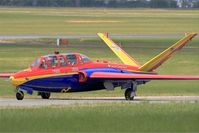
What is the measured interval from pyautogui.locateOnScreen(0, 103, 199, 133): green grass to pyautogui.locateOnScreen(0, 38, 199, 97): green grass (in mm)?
10610

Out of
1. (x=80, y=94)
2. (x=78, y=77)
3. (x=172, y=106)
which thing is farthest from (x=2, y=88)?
(x=172, y=106)

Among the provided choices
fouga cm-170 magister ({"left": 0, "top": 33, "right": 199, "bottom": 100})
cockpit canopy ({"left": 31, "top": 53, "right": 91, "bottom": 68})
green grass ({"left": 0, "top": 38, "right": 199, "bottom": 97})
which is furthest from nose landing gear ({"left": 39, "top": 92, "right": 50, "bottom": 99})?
green grass ({"left": 0, "top": 38, "right": 199, "bottom": 97})

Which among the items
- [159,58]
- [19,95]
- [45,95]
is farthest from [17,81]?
[159,58]

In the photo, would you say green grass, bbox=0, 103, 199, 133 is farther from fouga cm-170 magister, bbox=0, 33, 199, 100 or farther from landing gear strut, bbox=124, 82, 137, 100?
landing gear strut, bbox=124, 82, 137, 100

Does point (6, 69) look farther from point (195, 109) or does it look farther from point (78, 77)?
point (195, 109)

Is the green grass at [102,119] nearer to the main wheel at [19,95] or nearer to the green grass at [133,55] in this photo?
the main wheel at [19,95]

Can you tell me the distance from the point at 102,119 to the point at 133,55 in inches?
1340

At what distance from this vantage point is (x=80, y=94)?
34875mm

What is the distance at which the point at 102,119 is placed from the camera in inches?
814

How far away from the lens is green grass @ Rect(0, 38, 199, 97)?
3578 cm

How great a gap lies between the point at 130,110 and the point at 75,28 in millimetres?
72012

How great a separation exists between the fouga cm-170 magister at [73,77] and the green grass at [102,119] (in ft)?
21.1

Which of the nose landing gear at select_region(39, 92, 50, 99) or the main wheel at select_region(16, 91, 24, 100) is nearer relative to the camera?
the main wheel at select_region(16, 91, 24, 100)

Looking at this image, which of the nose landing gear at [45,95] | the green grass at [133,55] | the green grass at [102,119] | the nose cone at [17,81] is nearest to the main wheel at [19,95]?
the nose cone at [17,81]
